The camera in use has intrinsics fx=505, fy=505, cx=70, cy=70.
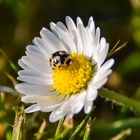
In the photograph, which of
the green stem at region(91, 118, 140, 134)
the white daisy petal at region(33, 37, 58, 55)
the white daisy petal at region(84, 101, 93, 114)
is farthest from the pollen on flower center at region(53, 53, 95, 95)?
the green stem at region(91, 118, 140, 134)

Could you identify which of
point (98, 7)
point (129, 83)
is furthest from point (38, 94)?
point (98, 7)

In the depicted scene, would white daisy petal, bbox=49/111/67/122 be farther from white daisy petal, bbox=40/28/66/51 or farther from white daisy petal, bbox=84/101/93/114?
white daisy petal, bbox=40/28/66/51

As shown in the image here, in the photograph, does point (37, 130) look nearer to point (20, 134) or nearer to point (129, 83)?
point (20, 134)

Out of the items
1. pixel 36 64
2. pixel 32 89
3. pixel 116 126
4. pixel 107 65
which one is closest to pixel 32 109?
pixel 32 89

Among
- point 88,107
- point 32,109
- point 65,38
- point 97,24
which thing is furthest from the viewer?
point 97,24

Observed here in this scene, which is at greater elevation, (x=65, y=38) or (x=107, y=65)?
(x=65, y=38)

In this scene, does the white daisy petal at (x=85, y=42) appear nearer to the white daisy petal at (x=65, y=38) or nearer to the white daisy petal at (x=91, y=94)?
the white daisy petal at (x=65, y=38)

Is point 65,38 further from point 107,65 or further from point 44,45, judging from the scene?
point 107,65
